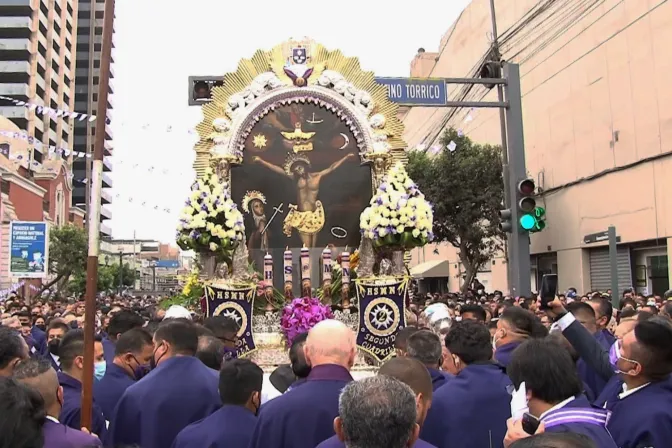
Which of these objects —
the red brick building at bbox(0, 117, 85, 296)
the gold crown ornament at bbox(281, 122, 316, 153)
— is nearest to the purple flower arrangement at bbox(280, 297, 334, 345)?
the gold crown ornament at bbox(281, 122, 316, 153)

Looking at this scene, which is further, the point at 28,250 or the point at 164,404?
the point at 28,250

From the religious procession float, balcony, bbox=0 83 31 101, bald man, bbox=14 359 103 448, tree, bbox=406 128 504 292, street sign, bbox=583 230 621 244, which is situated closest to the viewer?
bald man, bbox=14 359 103 448

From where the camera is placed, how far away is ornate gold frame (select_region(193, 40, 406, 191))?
10.7 meters

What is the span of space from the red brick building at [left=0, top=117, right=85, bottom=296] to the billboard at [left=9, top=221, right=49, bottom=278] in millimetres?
2258

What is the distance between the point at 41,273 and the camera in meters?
18.9

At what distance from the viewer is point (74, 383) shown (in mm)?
4223

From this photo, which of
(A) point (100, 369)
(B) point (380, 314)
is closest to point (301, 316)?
(B) point (380, 314)

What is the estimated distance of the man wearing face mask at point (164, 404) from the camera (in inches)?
159

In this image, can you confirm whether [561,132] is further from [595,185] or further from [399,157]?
[399,157]

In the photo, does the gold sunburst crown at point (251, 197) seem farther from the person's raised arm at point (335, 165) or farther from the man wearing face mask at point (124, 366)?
the man wearing face mask at point (124, 366)

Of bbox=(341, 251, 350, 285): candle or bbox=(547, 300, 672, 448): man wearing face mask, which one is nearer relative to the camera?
bbox=(547, 300, 672, 448): man wearing face mask

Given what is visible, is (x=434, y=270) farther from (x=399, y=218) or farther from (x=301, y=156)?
(x=399, y=218)

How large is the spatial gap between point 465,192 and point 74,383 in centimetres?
2341

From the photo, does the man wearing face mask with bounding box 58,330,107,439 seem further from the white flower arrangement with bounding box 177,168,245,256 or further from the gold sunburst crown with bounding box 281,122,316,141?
the gold sunburst crown with bounding box 281,122,316,141
